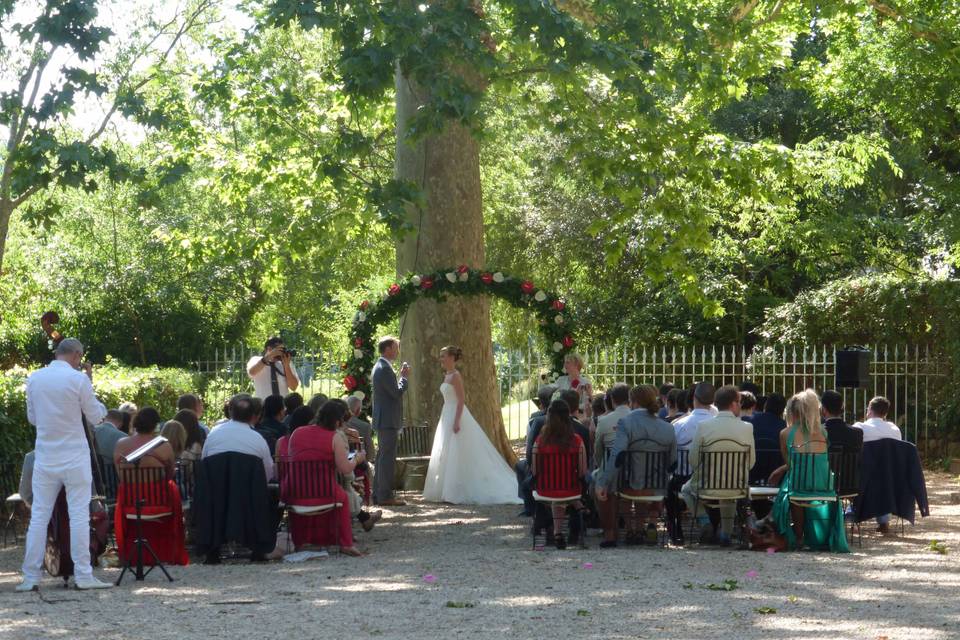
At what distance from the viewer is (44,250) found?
26.8 metres

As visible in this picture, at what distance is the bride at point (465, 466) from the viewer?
1430cm

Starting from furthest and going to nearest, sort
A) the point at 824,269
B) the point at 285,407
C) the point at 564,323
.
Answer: the point at 824,269, the point at 564,323, the point at 285,407

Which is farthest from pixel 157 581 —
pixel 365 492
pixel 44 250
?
pixel 44 250

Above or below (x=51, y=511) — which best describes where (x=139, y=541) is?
below

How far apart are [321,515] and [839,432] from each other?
4279mm

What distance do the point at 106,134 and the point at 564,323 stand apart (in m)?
12.2

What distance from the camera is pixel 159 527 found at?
9.78 metres

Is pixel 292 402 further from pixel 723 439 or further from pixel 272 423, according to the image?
pixel 723 439

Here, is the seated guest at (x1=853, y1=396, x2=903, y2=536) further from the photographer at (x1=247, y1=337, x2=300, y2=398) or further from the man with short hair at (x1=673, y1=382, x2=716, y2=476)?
the photographer at (x1=247, y1=337, x2=300, y2=398)

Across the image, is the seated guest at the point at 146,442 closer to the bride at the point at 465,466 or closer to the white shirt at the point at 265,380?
the white shirt at the point at 265,380

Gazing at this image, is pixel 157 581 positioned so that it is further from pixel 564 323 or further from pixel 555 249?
pixel 555 249

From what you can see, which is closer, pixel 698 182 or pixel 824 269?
pixel 698 182

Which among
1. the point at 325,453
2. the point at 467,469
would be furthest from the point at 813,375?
the point at 325,453

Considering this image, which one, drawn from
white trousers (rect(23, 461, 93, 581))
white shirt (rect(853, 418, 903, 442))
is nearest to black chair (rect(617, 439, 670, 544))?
white shirt (rect(853, 418, 903, 442))
